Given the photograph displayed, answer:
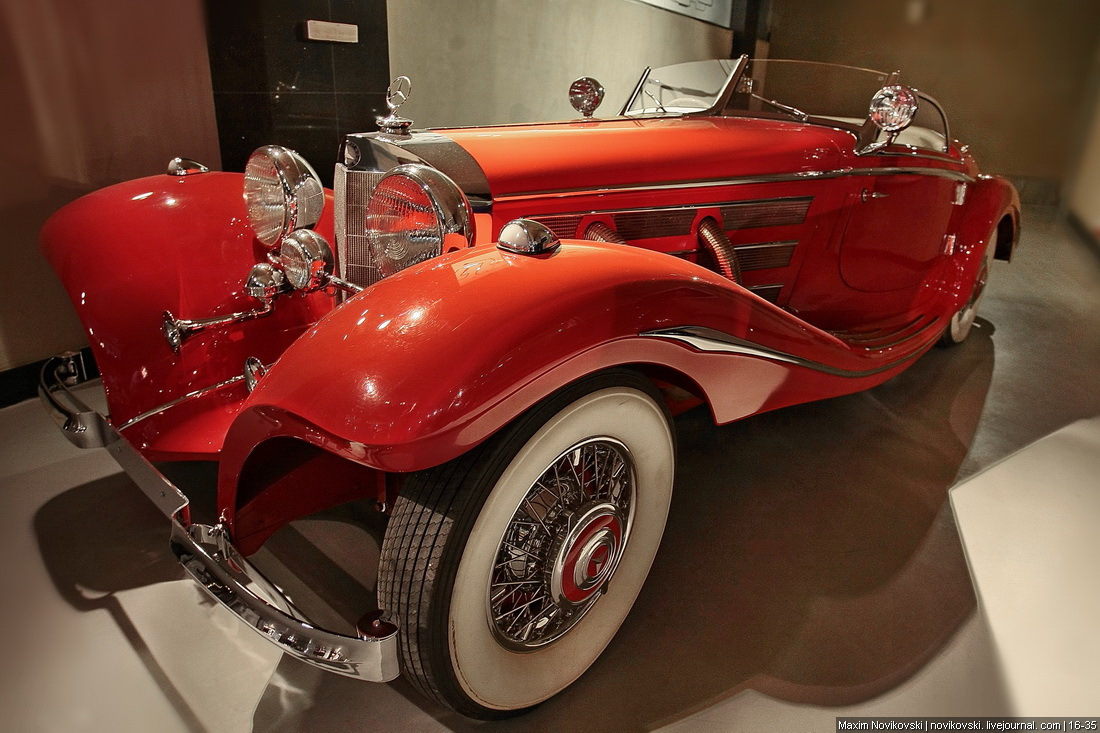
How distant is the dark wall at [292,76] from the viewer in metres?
3.67

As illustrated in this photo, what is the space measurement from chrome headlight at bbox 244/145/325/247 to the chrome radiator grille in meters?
0.08

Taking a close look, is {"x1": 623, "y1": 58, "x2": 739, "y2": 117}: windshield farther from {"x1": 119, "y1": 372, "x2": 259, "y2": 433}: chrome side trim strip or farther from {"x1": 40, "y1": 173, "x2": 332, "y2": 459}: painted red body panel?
{"x1": 119, "y1": 372, "x2": 259, "y2": 433}: chrome side trim strip

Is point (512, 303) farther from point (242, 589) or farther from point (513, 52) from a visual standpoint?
point (513, 52)

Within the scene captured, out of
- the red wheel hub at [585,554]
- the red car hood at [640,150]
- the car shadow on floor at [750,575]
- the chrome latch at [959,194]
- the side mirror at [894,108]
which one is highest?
the side mirror at [894,108]

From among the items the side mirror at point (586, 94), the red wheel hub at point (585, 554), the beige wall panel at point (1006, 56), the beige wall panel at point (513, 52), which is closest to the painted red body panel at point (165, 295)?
the red wheel hub at point (585, 554)

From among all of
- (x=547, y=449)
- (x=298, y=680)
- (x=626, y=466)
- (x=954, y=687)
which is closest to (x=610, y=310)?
(x=547, y=449)

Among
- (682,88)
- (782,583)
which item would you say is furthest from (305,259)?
(682,88)

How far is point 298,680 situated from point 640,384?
3.47 feet

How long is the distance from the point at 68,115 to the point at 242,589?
2.68 m

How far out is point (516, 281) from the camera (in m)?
1.35

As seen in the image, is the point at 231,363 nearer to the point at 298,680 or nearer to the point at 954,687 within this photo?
the point at 298,680

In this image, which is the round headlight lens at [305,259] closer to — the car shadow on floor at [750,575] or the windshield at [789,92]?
the car shadow on floor at [750,575]

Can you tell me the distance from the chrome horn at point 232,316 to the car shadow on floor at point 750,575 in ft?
2.03

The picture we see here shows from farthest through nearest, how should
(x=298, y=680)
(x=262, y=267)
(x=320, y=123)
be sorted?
1. (x=320, y=123)
2. (x=262, y=267)
3. (x=298, y=680)
